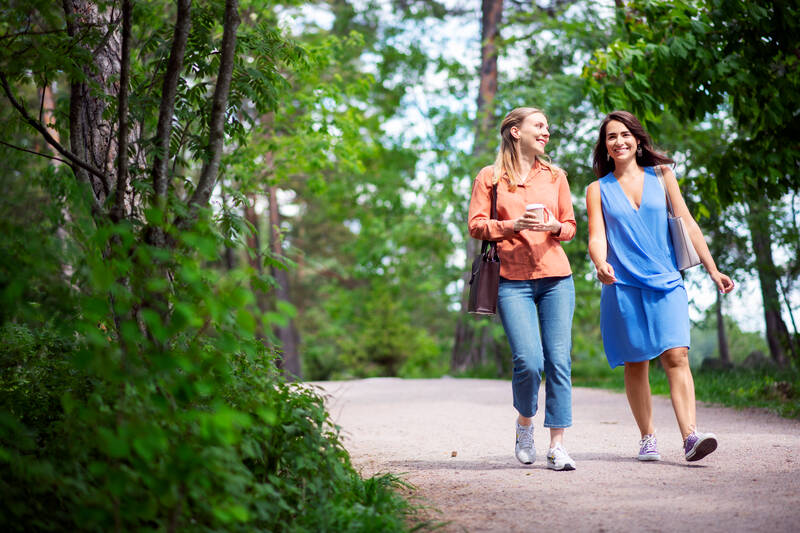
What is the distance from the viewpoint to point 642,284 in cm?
519

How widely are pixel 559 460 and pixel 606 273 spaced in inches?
46.7

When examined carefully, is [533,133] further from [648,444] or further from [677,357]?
[648,444]

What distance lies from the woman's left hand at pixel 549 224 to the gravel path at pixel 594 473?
1452 mm

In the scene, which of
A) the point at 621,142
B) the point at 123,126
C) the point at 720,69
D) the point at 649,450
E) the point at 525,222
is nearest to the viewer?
the point at 123,126

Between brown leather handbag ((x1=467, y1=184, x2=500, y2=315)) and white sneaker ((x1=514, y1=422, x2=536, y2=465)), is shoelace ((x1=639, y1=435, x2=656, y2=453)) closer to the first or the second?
white sneaker ((x1=514, y1=422, x2=536, y2=465))

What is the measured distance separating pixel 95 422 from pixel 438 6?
2148 cm

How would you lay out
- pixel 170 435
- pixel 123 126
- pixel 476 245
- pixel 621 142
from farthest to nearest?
pixel 476 245 → pixel 621 142 → pixel 123 126 → pixel 170 435

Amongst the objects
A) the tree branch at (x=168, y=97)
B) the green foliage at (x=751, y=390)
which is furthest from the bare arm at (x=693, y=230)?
the green foliage at (x=751, y=390)

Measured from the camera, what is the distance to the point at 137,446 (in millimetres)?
2400

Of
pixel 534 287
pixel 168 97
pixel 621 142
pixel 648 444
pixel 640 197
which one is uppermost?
pixel 621 142

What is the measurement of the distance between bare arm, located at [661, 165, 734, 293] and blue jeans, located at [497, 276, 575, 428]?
88 cm

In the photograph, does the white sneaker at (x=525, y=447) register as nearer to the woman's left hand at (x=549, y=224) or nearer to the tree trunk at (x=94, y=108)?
the woman's left hand at (x=549, y=224)

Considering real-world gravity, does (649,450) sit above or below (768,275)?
below

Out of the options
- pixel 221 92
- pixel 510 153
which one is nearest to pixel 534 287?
pixel 510 153
